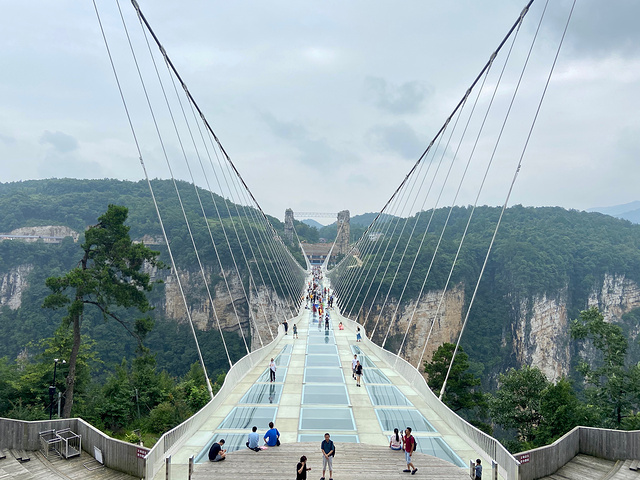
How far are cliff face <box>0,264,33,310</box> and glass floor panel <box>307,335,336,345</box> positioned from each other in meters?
56.9

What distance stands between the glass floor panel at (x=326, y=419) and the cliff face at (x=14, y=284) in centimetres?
6531

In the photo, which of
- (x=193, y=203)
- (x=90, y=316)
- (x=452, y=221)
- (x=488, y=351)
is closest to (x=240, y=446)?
(x=90, y=316)

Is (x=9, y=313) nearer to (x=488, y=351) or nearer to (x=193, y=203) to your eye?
(x=193, y=203)

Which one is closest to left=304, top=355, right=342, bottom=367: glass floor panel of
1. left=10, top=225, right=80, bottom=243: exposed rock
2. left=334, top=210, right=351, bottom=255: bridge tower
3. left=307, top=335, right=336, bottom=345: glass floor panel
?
left=307, top=335, right=336, bottom=345: glass floor panel

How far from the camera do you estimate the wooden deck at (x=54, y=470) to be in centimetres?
676

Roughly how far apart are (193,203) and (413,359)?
45.9 m

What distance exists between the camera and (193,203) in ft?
258

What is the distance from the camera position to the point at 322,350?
679 inches

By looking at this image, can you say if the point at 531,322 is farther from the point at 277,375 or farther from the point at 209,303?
the point at 277,375

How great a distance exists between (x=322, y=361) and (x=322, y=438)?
7153 millimetres

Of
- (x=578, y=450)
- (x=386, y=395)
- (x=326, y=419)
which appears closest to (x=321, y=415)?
(x=326, y=419)

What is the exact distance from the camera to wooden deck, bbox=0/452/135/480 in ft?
22.2

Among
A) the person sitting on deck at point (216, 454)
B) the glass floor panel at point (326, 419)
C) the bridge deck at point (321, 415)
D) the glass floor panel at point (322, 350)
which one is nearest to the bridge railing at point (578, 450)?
the bridge deck at point (321, 415)

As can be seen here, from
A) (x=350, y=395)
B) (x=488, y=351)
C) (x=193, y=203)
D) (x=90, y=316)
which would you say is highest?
(x=193, y=203)
